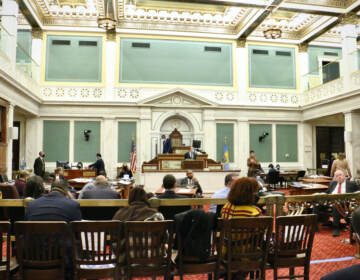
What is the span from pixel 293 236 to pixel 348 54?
1070 centimetres

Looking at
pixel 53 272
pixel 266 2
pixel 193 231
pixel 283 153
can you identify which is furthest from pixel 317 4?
pixel 53 272

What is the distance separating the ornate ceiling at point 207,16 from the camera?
11156 millimetres

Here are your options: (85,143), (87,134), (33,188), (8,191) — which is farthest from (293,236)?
(85,143)

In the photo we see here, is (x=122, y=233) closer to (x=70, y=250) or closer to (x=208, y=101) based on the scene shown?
(x=70, y=250)

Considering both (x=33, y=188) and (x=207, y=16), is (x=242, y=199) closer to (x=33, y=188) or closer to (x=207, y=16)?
(x=33, y=188)

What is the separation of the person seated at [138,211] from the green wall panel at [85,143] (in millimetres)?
10879

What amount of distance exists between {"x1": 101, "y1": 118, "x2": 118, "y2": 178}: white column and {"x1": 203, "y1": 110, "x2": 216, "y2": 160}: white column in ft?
13.2

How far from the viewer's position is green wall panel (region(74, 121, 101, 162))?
13.0 meters

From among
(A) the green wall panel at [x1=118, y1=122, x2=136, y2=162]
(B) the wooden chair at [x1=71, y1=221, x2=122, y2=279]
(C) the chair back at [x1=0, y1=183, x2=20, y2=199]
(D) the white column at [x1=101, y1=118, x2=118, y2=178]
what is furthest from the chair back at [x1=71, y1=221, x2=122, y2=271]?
(A) the green wall panel at [x1=118, y1=122, x2=136, y2=162]

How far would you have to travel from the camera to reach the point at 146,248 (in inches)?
90.5

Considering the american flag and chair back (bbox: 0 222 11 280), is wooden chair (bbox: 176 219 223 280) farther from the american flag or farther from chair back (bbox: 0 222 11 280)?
the american flag

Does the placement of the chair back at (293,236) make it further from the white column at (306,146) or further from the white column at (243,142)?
the white column at (306,146)

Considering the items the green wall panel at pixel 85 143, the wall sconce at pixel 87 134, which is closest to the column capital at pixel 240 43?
the green wall panel at pixel 85 143

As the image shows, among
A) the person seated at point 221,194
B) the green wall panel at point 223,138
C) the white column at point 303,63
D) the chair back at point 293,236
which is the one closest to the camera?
the chair back at point 293,236
